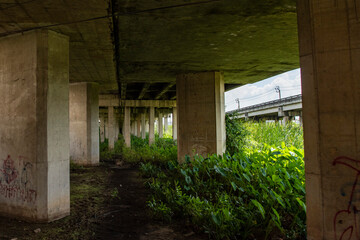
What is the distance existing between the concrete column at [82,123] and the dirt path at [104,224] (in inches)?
222

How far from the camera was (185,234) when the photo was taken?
16.2 feet

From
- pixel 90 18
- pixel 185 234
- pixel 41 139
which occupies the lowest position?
pixel 185 234

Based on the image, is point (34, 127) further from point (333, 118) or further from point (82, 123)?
point (82, 123)

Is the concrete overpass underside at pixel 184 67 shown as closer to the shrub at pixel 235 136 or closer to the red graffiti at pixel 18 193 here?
the red graffiti at pixel 18 193

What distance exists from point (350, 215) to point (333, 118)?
129 cm

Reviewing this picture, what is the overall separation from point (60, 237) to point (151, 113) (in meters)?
21.8

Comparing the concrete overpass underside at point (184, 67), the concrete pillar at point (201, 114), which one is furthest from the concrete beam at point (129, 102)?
the concrete pillar at point (201, 114)

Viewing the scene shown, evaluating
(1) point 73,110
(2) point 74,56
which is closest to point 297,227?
(2) point 74,56

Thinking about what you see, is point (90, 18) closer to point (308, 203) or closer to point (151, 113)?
point (308, 203)

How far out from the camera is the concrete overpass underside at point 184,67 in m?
3.39

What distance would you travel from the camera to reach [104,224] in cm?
554

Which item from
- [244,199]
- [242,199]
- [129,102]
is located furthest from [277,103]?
[242,199]

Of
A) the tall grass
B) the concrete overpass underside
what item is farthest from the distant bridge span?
the concrete overpass underside

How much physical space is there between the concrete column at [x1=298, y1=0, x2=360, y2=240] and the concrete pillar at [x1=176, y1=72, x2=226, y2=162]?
7348 mm
